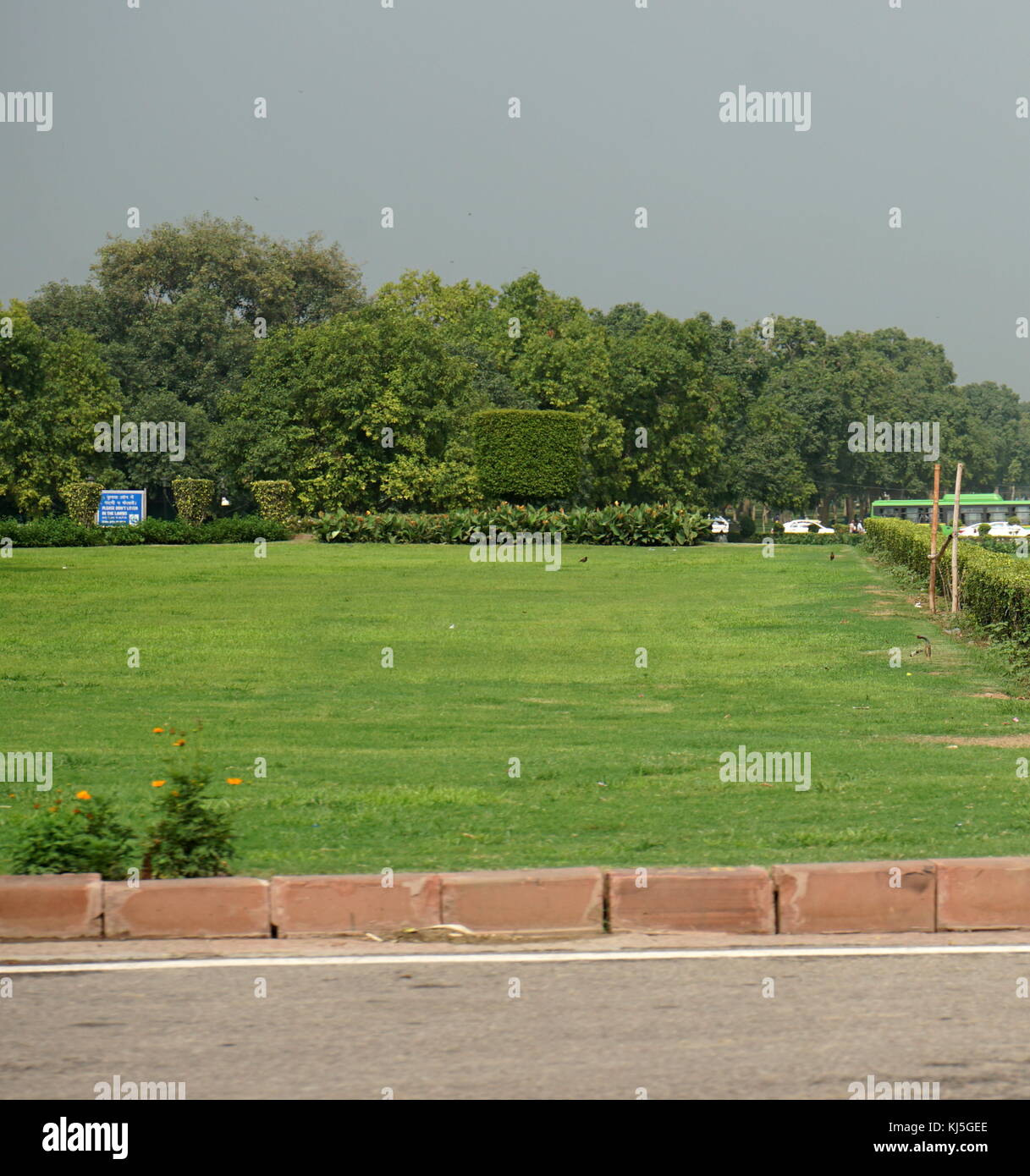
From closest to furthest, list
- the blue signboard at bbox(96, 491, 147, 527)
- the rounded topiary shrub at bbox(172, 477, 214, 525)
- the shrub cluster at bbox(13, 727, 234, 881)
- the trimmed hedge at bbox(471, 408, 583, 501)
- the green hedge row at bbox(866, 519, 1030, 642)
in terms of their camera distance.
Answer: the shrub cluster at bbox(13, 727, 234, 881) → the green hedge row at bbox(866, 519, 1030, 642) → the blue signboard at bbox(96, 491, 147, 527) → the trimmed hedge at bbox(471, 408, 583, 501) → the rounded topiary shrub at bbox(172, 477, 214, 525)

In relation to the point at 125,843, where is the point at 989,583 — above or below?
above

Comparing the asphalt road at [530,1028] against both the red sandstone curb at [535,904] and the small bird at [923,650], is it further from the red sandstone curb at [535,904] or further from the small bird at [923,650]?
the small bird at [923,650]

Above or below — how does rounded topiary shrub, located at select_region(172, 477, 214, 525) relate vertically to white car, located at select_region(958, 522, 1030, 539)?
above

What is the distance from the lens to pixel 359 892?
23.2 feet

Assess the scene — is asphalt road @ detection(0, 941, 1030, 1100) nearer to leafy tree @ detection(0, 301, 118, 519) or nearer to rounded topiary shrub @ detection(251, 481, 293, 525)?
rounded topiary shrub @ detection(251, 481, 293, 525)

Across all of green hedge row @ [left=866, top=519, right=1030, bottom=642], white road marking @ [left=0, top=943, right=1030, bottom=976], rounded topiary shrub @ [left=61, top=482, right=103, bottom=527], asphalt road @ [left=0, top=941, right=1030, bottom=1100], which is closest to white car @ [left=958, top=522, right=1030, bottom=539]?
rounded topiary shrub @ [left=61, top=482, right=103, bottom=527]

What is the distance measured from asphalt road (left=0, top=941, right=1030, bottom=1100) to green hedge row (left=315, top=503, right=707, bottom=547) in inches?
1809

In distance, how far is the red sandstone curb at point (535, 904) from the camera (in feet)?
23.1

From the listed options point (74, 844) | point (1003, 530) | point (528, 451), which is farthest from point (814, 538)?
point (74, 844)

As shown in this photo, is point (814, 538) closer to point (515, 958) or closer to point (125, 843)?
point (125, 843)

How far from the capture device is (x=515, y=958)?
658 centimetres

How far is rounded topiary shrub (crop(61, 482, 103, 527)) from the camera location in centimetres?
6256

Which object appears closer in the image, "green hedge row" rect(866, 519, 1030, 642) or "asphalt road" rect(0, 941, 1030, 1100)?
"asphalt road" rect(0, 941, 1030, 1100)

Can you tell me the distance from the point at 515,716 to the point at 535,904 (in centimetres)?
784
